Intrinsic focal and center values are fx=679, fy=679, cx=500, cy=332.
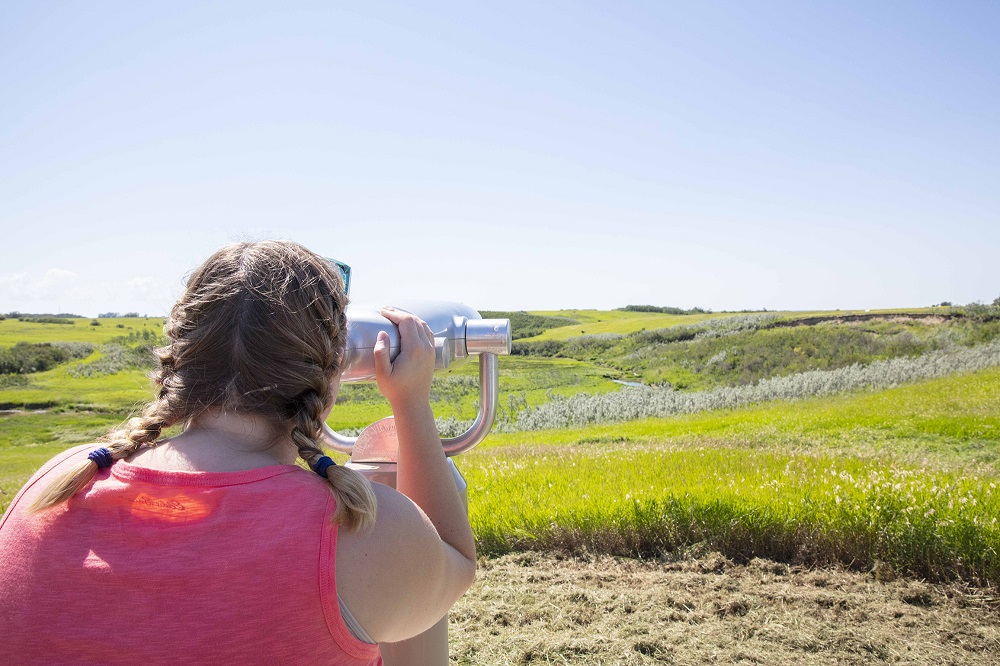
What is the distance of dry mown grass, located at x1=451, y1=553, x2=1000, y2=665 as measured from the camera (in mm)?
2891

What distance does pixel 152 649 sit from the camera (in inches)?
35.8

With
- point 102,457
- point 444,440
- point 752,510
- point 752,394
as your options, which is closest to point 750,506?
point 752,510

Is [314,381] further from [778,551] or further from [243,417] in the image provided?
[778,551]

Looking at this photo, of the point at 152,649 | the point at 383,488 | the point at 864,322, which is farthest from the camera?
the point at 864,322

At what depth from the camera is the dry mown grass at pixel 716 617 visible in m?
2.89

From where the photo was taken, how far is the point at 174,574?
902 mm

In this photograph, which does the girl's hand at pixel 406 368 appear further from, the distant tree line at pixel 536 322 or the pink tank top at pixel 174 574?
the distant tree line at pixel 536 322

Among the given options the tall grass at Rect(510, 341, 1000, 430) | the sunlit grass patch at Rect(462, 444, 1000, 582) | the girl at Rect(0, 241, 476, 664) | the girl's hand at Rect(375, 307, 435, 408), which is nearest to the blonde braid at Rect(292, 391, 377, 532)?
the girl at Rect(0, 241, 476, 664)

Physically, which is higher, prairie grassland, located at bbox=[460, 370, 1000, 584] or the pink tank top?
the pink tank top

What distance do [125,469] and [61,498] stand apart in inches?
3.4

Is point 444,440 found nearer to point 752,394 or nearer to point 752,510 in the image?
point 752,510

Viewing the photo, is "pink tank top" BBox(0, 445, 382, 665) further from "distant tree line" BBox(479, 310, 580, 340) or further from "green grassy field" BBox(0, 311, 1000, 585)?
"distant tree line" BBox(479, 310, 580, 340)

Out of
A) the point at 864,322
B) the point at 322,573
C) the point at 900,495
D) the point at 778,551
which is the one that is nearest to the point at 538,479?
the point at 778,551

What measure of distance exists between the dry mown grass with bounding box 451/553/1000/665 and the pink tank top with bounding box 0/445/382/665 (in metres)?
2.20
